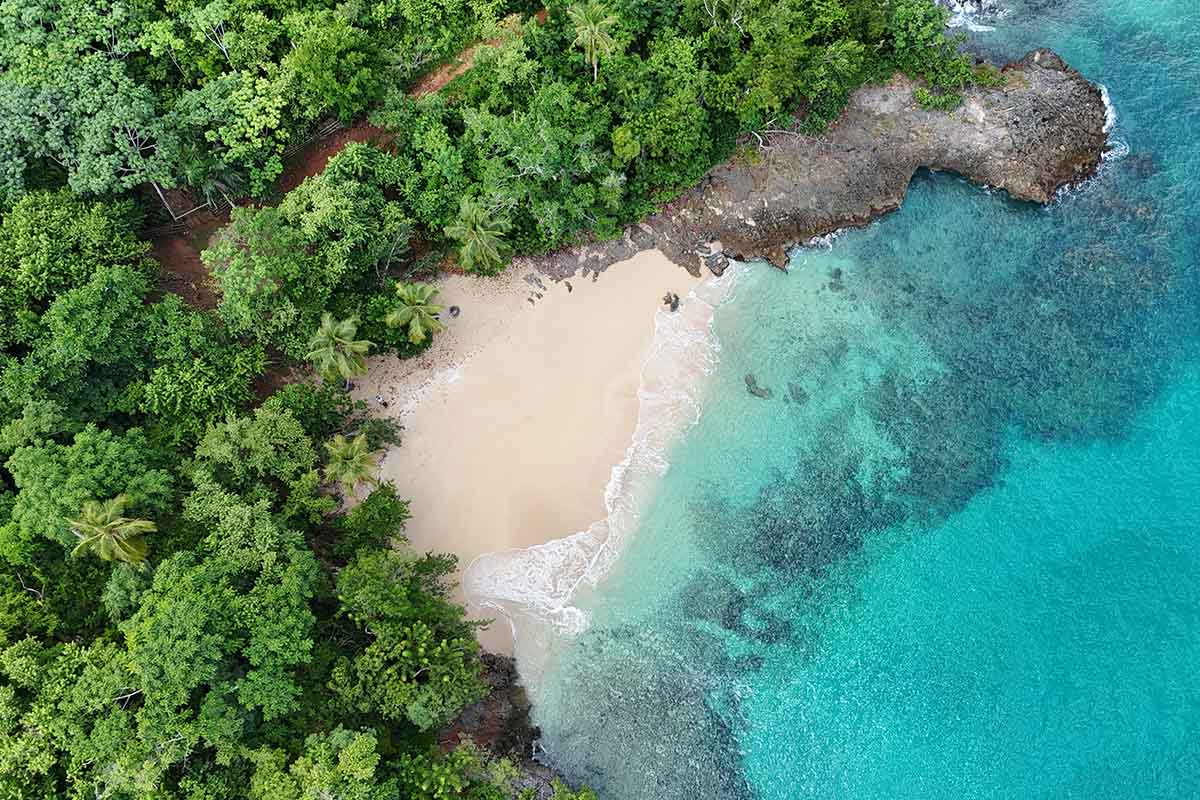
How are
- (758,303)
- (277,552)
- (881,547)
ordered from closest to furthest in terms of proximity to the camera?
(277,552), (881,547), (758,303)

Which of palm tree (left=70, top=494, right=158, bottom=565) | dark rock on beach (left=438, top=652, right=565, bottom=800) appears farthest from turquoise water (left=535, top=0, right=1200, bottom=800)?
palm tree (left=70, top=494, right=158, bottom=565)

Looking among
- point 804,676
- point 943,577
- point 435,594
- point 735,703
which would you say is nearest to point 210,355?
point 435,594

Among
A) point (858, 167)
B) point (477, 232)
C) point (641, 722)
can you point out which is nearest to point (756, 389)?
point (858, 167)

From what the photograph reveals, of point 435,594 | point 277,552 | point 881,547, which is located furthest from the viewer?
point 881,547

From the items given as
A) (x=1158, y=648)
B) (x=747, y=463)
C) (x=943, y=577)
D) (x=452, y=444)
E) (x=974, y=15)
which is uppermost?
(x=974, y=15)

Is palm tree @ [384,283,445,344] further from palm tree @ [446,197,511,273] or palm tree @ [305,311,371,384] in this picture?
palm tree @ [446,197,511,273]

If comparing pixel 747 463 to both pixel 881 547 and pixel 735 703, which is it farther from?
pixel 735 703
